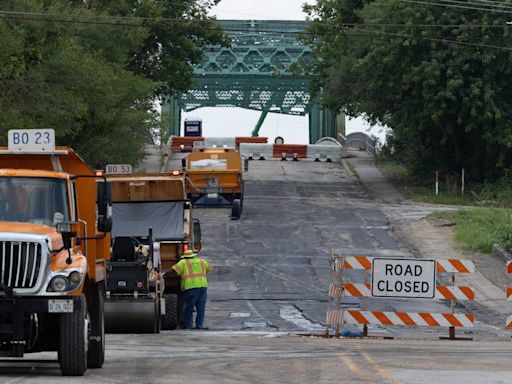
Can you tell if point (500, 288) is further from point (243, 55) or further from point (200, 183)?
point (243, 55)

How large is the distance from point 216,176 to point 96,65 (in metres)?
6.03

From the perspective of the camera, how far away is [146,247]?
81.7 ft

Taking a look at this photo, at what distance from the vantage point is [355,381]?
553 inches

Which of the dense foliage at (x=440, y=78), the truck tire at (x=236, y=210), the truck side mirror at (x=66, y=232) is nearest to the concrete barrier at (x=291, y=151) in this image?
the dense foliage at (x=440, y=78)

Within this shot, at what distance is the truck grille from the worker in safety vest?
1122 centimetres

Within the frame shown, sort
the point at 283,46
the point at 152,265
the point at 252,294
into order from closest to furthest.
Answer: the point at 152,265
the point at 252,294
the point at 283,46

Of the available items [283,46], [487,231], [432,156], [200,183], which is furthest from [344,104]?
[283,46]

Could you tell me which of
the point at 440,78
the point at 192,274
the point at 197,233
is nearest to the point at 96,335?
the point at 192,274

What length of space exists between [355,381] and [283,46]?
3685 inches

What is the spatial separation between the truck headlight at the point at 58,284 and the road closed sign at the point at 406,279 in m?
9.81

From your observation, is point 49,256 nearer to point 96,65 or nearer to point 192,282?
point 192,282

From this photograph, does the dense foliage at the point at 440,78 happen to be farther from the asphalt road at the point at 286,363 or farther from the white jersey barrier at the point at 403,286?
the asphalt road at the point at 286,363

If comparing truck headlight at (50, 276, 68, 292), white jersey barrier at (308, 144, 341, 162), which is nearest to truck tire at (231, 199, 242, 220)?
white jersey barrier at (308, 144, 341, 162)

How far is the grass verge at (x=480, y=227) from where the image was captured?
4166 cm
